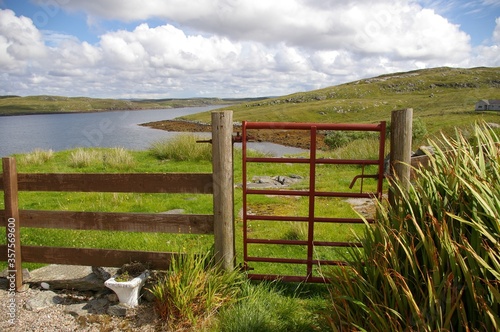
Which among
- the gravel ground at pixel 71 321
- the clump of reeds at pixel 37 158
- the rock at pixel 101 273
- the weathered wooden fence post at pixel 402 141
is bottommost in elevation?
the gravel ground at pixel 71 321

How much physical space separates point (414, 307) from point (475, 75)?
144 meters

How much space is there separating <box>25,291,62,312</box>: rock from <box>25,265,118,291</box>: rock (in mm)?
225

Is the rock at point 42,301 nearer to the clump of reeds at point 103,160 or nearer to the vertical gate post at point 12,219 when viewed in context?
the vertical gate post at point 12,219

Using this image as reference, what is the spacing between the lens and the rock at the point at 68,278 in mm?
4836

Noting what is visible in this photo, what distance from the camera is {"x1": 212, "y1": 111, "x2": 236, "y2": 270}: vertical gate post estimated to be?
437 cm

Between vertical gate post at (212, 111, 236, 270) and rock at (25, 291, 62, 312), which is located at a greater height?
vertical gate post at (212, 111, 236, 270)

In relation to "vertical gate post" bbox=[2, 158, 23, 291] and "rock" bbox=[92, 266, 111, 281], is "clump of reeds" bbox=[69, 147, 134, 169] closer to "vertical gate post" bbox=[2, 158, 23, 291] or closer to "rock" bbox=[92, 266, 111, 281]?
"vertical gate post" bbox=[2, 158, 23, 291]

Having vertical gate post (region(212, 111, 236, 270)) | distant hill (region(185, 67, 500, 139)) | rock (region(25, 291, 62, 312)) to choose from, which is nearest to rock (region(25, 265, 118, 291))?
rock (region(25, 291, 62, 312))

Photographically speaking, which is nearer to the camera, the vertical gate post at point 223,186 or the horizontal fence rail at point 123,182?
the vertical gate post at point 223,186

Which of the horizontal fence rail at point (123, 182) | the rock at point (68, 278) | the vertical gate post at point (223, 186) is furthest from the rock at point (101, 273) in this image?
the vertical gate post at point (223, 186)

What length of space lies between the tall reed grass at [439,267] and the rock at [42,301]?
345 cm

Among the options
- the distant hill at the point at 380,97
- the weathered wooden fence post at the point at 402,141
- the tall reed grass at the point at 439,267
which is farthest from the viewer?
the distant hill at the point at 380,97

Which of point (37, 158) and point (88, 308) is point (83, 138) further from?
point (88, 308)

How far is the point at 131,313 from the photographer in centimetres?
426
